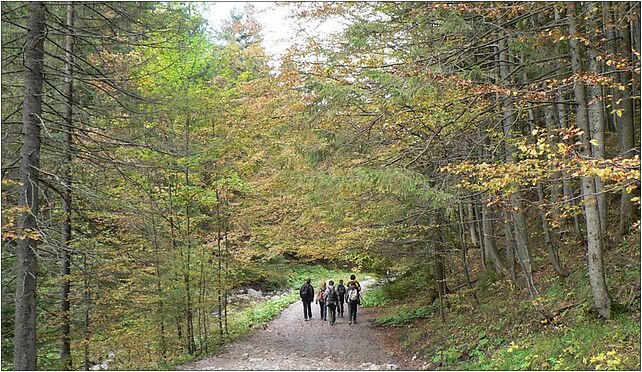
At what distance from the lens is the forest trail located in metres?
10.6

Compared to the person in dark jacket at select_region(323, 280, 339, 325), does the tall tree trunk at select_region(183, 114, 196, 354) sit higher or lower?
higher

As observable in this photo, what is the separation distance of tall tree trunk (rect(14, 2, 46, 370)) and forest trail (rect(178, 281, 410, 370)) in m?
4.22

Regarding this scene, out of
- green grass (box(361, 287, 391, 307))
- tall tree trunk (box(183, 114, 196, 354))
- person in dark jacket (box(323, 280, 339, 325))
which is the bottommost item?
green grass (box(361, 287, 391, 307))

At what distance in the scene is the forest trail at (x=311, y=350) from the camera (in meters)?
10.6

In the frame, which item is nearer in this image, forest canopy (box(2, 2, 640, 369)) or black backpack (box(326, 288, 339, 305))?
forest canopy (box(2, 2, 640, 369))

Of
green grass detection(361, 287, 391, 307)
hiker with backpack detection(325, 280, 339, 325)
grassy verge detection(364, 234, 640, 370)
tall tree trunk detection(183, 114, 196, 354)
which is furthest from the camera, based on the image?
green grass detection(361, 287, 391, 307)

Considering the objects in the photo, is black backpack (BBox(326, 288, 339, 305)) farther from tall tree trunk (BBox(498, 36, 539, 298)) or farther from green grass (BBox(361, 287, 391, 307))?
tall tree trunk (BBox(498, 36, 539, 298))

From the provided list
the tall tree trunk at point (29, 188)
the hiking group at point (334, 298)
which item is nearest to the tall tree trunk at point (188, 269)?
the tall tree trunk at point (29, 188)

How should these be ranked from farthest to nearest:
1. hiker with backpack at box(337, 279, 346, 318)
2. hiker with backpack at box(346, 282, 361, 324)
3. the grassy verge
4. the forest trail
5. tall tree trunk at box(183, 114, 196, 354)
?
1. hiker with backpack at box(337, 279, 346, 318)
2. hiker with backpack at box(346, 282, 361, 324)
3. tall tree trunk at box(183, 114, 196, 354)
4. the forest trail
5. the grassy verge

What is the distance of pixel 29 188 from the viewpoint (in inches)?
291

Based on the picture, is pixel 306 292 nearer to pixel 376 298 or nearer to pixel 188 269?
pixel 376 298

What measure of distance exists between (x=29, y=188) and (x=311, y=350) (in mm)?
7789

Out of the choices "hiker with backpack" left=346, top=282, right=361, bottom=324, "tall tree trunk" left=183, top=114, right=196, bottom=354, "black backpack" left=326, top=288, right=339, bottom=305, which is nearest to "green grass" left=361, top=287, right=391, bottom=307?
"hiker with backpack" left=346, top=282, right=361, bottom=324

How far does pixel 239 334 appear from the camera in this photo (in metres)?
15.3
